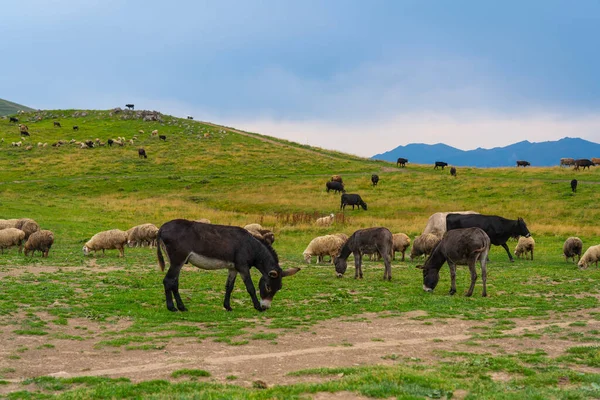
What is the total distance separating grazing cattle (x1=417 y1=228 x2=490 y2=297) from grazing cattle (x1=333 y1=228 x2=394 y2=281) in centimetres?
276

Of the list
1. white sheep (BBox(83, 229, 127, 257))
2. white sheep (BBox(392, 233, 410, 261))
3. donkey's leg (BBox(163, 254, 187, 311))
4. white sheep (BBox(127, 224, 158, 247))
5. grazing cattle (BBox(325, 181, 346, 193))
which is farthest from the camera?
grazing cattle (BBox(325, 181, 346, 193))

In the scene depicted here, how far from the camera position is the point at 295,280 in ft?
67.8

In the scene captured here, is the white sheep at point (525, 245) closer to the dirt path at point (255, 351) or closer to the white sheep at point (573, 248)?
the white sheep at point (573, 248)

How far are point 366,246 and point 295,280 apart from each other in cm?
348

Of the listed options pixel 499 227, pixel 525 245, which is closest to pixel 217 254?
pixel 499 227

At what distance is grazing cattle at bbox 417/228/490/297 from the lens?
57.0 ft

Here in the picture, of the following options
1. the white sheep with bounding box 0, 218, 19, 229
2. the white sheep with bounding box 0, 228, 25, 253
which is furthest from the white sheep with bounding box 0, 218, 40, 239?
the white sheep with bounding box 0, 228, 25, 253

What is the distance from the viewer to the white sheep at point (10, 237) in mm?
27000

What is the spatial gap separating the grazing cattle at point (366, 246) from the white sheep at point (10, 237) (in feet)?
57.8

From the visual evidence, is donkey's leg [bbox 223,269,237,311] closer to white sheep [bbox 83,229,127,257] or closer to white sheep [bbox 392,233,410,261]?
white sheep [bbox 83,229,127,257]

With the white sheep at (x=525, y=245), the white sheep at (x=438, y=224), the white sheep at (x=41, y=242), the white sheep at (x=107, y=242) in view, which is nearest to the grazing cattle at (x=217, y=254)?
the white sheep at (x=41, y=242)

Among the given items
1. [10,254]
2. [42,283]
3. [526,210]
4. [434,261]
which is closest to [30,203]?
[10,254]

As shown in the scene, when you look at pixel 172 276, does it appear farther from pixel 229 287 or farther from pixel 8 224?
pixel 8 224

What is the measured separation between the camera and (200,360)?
32.4ft
